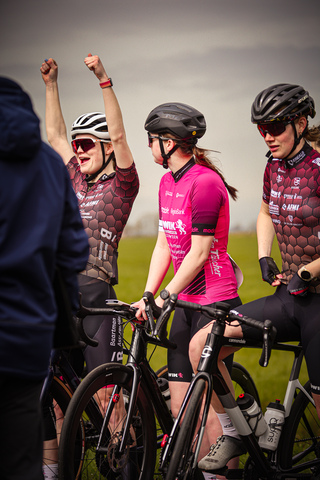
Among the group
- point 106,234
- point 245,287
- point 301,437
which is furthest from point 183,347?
point 245,287

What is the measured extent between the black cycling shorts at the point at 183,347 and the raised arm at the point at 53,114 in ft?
4.59

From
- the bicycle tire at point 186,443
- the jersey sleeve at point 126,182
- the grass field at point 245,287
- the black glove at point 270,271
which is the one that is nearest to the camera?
the bicycle tire at point 186,443

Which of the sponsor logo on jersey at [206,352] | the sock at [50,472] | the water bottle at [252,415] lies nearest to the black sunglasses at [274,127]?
the sponsor logo on jersey at [206,352]

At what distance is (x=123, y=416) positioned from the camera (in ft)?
9.97

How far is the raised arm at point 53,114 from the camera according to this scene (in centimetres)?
398

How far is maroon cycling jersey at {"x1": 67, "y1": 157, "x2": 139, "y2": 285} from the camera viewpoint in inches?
137

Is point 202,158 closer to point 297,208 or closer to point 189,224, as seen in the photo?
point 189,224

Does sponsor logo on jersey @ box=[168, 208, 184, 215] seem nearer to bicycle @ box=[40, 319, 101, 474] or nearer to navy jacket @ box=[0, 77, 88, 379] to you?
bicycle @ box=[40, 319, 101, 474]

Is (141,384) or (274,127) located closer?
(141,384)

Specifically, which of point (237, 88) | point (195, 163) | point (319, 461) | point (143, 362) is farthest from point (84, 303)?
point (237, 88)

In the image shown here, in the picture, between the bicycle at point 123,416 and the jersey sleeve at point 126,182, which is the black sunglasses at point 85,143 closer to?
the jersey sleeve at point 126,182

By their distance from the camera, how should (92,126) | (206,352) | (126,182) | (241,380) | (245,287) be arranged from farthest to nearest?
(245,287)
(241,380)
(92,126)
(126,182)
(206,352)

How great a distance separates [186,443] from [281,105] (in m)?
1.85

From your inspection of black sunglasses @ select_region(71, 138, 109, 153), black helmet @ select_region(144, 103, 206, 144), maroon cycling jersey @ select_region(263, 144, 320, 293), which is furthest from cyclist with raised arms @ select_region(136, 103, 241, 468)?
black sunglasses @ select_region(71, 138, 109, 153)
